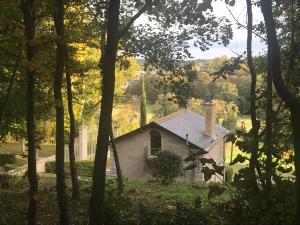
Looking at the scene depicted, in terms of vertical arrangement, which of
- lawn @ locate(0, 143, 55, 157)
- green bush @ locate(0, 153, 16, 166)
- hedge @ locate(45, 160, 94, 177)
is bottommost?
hedge @ locate(45, 160, 94, 177)

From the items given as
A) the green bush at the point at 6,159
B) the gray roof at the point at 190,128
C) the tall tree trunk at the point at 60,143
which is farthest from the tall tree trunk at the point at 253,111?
the green bush at the point at 6,159

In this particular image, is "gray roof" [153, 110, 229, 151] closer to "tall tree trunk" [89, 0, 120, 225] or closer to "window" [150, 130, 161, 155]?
"window" [150, 130, 161, 155]

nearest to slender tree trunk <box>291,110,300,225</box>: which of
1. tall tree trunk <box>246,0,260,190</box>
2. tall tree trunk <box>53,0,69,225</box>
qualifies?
tall tree trunk <box>246,0,260,190</box>

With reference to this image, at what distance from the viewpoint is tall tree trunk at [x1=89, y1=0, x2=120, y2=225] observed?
7809 millimetres

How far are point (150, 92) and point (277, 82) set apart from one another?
4569cm

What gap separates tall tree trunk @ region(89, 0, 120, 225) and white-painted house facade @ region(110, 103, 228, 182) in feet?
69.2

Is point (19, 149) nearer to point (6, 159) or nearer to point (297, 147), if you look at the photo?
point (6, 159)

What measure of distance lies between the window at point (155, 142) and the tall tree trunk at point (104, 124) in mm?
22876

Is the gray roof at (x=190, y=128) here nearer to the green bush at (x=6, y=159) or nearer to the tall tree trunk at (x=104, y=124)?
the green bush at (x=6, y=159)

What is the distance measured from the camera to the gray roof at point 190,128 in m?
30.4

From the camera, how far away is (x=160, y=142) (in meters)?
31.2

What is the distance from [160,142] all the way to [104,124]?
76.3 feet

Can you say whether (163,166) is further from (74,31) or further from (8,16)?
(8,16)

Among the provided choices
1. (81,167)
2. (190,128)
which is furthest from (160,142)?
(81,167)
